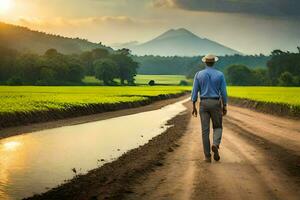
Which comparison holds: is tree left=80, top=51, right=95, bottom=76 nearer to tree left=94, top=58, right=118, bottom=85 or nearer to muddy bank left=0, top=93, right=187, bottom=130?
tree left=94, top=58, right=118, bottom=85

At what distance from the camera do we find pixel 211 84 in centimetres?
1397

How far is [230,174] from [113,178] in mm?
2650

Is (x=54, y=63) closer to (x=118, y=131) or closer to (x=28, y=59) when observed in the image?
(x=28, y=59)

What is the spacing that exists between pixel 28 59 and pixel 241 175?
130m

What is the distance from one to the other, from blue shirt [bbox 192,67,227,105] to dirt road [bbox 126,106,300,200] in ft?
5.93

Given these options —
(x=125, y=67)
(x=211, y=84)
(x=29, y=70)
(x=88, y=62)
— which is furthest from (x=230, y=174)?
(x=88, y=62)

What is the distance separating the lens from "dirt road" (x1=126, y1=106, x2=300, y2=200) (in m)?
9.34

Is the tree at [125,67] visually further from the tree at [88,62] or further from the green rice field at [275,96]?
the green rice field at [275,96]

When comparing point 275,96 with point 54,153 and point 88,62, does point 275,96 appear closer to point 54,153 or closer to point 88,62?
point 54,153

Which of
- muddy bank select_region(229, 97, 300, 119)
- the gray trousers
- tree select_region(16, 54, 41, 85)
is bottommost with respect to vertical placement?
muddy bank select_region(229, 97, 300, 119)

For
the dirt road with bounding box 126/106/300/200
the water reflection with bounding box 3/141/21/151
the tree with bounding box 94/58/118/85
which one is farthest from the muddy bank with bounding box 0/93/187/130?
the tree with bounding box 94/58/118/85

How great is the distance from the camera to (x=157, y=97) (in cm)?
7712

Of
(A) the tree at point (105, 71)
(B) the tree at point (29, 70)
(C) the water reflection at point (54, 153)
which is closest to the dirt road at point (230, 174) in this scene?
(C) the water reflection at point (54, 153)

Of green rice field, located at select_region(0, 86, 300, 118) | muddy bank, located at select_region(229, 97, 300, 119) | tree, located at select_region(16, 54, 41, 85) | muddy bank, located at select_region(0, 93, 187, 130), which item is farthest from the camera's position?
tree, located at select_region(16, 54, 41, 85)
